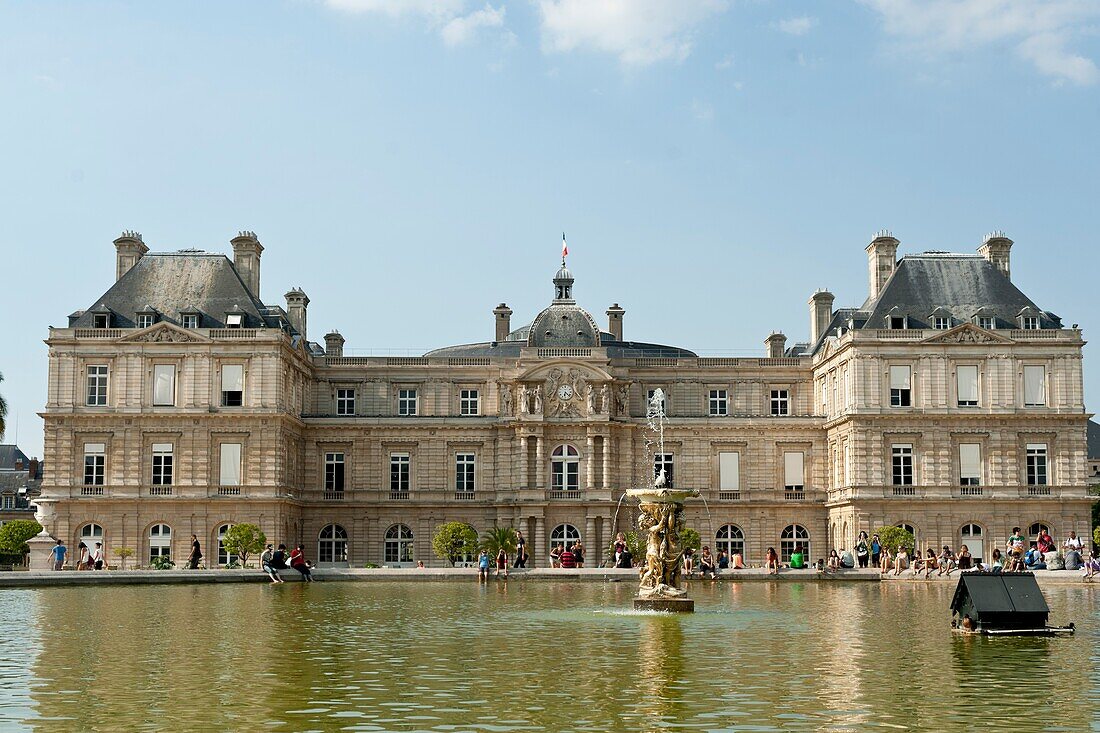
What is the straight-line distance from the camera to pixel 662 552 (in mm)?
30812

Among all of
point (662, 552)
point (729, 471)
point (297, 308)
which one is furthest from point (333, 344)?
point (662, 552)

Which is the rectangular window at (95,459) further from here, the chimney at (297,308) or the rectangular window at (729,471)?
the rectangular window at (729,471)

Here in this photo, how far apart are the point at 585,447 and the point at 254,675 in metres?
49.0

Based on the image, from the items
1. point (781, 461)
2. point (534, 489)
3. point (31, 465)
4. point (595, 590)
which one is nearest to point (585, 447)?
point (534, 489)

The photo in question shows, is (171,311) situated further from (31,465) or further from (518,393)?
(31,465)

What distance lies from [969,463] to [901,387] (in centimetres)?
463

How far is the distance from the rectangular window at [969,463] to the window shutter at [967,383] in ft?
6.88

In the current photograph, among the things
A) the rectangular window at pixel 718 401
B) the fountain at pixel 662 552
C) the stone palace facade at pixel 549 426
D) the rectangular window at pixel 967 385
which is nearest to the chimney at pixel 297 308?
the stone palace facade at pixel 549 426

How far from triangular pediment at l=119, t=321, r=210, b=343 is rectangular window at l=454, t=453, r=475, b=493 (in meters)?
13.7

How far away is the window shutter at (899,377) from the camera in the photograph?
62.6 metres

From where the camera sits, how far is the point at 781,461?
67.8 metres

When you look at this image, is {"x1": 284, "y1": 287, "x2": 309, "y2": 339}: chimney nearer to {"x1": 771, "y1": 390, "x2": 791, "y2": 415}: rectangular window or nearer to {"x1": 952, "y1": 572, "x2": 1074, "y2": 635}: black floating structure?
{"x1": 771, "y1": 390, "x2": 791, "y2": 415}: rectangular window

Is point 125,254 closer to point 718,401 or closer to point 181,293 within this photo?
point 181,293

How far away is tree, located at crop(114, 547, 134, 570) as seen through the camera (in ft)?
196
